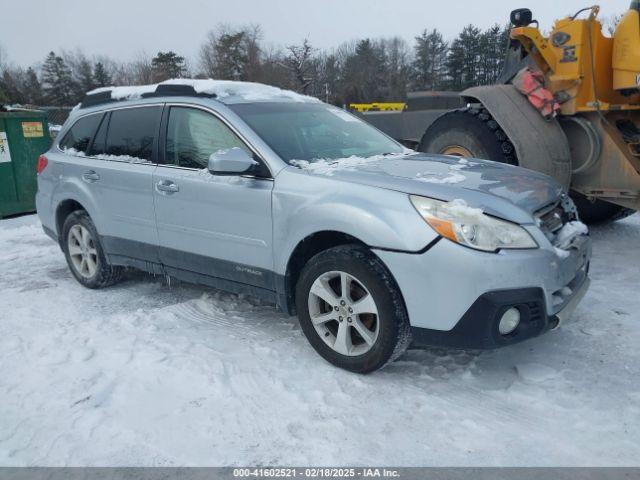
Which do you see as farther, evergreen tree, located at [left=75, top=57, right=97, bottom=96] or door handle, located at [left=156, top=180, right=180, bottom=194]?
evergreen tree, located at [left=75, top=57, right=97, bottom=96]

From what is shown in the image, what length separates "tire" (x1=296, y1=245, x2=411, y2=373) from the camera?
304cm

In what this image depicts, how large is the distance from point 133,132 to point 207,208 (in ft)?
4.12

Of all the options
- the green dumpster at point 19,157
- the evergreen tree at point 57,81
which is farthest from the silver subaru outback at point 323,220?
the evergreen tree at point 57,81

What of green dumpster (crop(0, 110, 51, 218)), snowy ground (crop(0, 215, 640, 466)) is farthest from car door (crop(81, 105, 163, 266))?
green dumpster (crop(0, 110, 51, 218))

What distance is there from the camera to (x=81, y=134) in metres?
5.12

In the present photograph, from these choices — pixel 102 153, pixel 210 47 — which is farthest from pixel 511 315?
pixel 210 47

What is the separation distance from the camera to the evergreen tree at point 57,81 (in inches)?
2392

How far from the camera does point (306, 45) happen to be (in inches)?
1911

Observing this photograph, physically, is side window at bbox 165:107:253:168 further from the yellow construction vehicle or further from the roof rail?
the yellow construction vehicle

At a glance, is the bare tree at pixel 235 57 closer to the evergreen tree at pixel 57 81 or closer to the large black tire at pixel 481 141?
the evergreen tree at pixel 57 81

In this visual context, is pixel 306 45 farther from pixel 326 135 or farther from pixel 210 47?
pixel 326 135

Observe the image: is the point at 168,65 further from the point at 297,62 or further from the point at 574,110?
the point at 574,110

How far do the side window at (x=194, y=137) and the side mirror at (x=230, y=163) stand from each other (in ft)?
0.77

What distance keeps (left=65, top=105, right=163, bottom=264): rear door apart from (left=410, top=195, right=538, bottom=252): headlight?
235 cm
